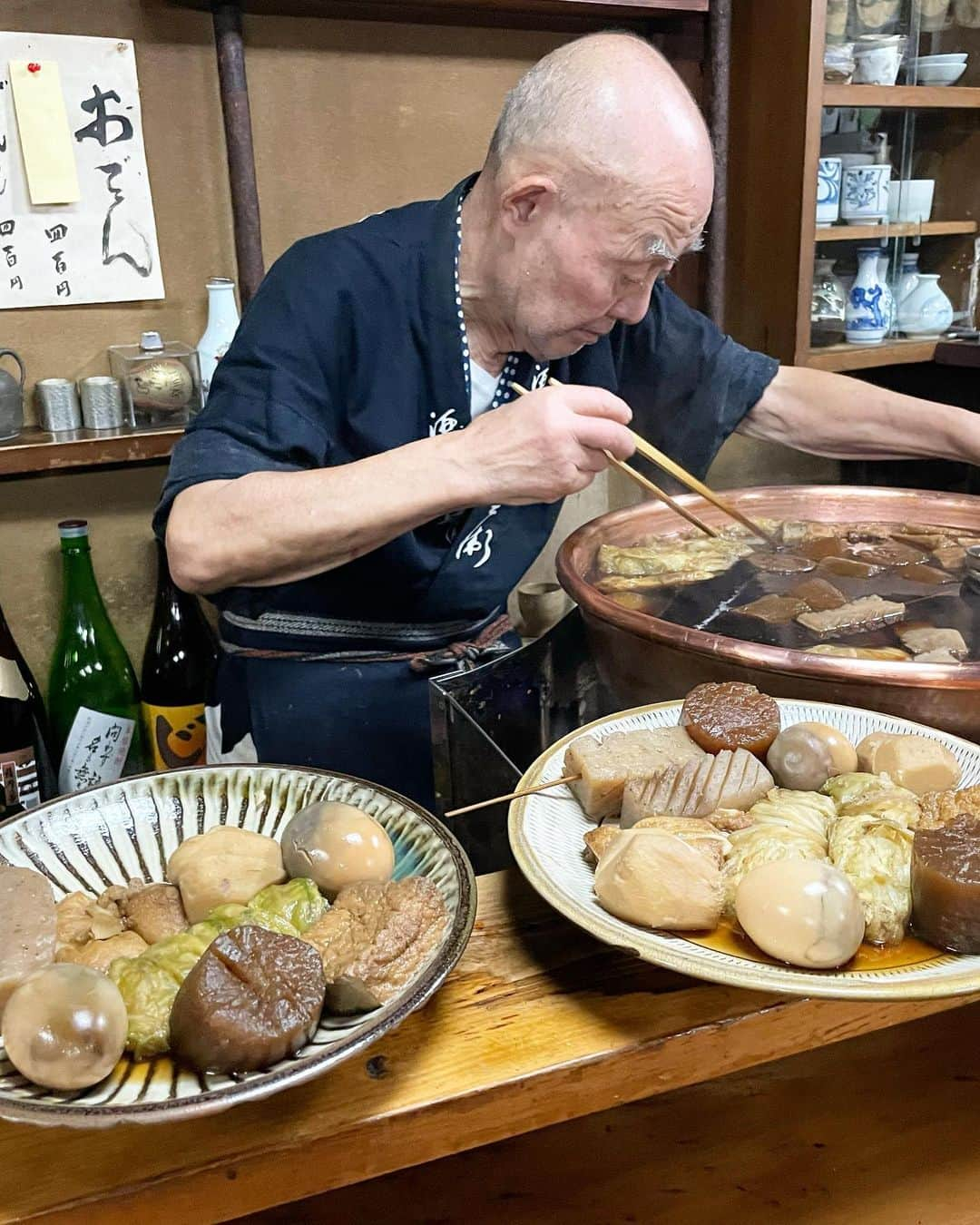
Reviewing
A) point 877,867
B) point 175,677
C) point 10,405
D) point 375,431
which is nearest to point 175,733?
point 175,677

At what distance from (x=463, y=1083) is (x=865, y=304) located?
2952 mm

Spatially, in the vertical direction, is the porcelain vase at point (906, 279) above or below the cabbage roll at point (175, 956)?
→ above

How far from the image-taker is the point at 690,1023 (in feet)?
2.87

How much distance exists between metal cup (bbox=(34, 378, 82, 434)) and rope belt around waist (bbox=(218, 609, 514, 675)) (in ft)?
2.63

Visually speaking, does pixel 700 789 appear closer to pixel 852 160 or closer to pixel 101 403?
pixel 101 403

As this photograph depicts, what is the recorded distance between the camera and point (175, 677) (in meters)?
2.80

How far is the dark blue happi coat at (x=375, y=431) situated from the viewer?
1.69 m

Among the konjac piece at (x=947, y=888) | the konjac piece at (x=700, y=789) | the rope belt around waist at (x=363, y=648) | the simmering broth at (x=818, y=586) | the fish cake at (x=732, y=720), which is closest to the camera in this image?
the konjac piece at (x=947, y=888)

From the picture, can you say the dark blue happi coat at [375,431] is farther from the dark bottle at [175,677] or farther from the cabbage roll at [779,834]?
the cabbage roll at [779,834]

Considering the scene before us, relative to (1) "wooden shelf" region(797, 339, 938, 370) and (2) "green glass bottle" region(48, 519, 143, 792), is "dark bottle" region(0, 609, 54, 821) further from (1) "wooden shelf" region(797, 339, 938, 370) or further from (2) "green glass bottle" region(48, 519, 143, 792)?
(1) "wooden shelf" region(797, 339, 938, 370)

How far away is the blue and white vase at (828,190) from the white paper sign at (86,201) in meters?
1.86

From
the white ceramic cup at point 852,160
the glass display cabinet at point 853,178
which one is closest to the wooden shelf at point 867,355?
the glass display cabinet at point 853,178

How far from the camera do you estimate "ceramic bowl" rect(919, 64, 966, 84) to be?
10.2 feet

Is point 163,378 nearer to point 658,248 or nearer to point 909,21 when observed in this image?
point 658,248
